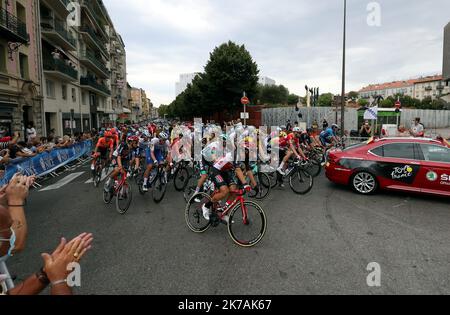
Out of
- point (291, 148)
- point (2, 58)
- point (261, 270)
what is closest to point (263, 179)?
point (291, 148)

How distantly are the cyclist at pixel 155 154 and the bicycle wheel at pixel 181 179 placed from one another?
650 millimetres

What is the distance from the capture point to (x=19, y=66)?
17.9 meters

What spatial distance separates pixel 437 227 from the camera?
489cm

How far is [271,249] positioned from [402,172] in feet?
14.3

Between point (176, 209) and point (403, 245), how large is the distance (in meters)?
4.21

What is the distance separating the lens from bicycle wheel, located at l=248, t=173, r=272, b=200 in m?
6.96

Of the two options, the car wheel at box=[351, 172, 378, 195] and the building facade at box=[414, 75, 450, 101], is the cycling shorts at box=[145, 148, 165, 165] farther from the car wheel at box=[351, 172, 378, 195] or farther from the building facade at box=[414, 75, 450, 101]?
the building facade at box=[414, 75, 450, 101]

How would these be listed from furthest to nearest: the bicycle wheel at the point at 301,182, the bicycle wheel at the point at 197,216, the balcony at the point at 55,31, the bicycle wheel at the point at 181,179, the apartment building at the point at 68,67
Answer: the apartment building at the point at 68,67 → the balcony at the point at 55,31 → the bicycle wheel at the point at 181,179 → the bicycle wheel at the point at 301,182 → the bicycle wheel at the point at 197,216

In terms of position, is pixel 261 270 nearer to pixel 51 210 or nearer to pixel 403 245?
pixel 403 245

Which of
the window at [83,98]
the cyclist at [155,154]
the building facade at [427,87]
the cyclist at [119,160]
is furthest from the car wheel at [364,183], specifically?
the building facade at [427,87]

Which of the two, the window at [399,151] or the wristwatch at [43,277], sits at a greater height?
the window at [399,151]

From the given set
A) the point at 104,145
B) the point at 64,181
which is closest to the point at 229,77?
the point at 104,145

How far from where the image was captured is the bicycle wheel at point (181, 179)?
26.3 feet

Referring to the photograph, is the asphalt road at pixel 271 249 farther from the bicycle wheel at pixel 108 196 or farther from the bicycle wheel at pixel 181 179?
the bicycle wheel at pixel 181 179
